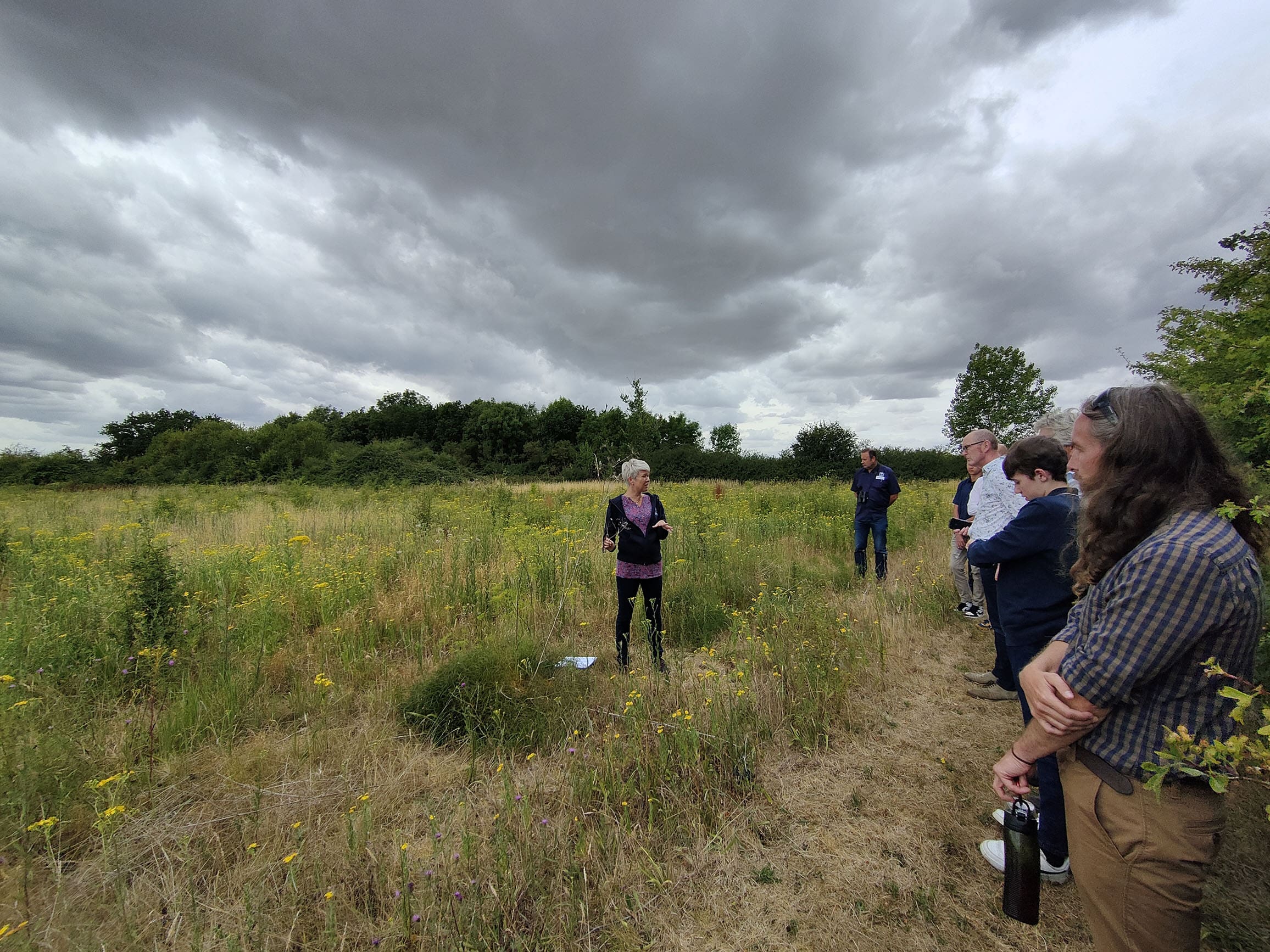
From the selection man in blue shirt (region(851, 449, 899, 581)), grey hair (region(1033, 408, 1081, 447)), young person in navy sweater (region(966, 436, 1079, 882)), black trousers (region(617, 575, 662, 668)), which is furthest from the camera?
man in blue shirt (region(851, 449, 899, 581))

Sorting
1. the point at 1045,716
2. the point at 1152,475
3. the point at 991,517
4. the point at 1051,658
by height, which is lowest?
the point at 1045,716

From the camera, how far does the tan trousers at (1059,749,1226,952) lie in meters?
1.20

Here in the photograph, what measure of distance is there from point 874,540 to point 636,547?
4.42 meters

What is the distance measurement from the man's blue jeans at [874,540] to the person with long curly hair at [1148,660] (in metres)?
6.04

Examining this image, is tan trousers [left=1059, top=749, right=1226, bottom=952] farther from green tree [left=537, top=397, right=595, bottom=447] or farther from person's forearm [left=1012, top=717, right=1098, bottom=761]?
green tree [left=537, top=397, right=595, bottom=447]

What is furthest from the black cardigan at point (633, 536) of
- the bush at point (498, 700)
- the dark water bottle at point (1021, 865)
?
the dark water bottle at point (1021, 865)

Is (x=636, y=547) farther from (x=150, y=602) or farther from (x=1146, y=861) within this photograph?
(x=150, y=602)

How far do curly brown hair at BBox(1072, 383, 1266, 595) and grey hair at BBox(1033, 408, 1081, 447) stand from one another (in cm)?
145

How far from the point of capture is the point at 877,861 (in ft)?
7.97

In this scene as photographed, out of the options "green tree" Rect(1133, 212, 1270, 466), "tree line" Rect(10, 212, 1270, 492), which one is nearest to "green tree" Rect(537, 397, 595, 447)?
"tree line" Rect(10, 212, 1270, 492)

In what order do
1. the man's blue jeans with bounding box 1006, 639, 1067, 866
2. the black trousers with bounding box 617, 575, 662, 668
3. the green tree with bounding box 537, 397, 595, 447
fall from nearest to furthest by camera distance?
the man's blue jeans with bounding box 1006, 639, 1067, 866
the black trousers with bounding box 617, 575, 662, 668
the green tree with bounding box 537, 397, 595, 447

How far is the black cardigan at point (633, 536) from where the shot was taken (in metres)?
4.52

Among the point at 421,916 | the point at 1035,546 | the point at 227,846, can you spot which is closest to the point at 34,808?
the point at 227,846

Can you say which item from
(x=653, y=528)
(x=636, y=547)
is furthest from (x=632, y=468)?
(x=636, y=547)
